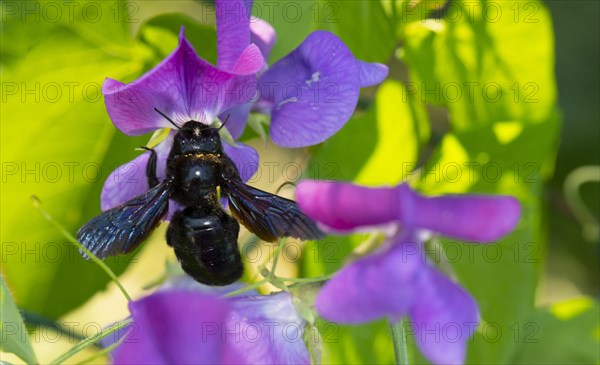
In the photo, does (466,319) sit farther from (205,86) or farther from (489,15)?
(489,15)

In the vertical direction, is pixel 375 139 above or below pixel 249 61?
below

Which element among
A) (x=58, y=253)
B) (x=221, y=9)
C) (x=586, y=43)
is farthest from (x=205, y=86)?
(x=586, y=43)

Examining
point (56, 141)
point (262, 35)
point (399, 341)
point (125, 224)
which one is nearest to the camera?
point (399, 341)

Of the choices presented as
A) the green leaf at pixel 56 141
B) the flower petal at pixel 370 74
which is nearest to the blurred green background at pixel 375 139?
the green leaf at pixel 56 141

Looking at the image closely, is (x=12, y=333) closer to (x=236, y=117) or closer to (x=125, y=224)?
(x=125, y=224)

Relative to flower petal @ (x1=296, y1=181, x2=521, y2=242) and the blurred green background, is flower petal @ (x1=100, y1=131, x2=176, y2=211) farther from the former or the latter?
flower petal @ (x1=296, y1=181, x2=521, y2=242)

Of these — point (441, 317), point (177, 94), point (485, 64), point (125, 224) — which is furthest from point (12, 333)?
point (485, 64)

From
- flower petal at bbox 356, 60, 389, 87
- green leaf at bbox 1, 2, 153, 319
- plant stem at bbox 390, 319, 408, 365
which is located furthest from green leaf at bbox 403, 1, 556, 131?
plant stem at bbox 390, 319, 408, 365

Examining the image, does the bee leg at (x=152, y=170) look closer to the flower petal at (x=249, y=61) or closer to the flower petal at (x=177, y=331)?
the flower petal at (x=249, y=61)
